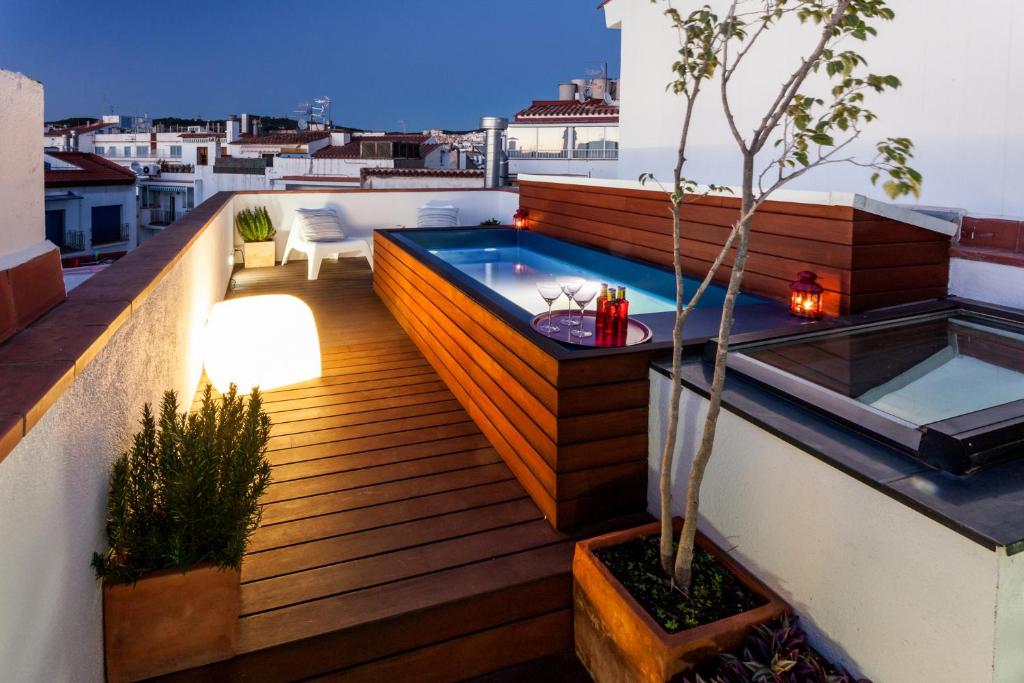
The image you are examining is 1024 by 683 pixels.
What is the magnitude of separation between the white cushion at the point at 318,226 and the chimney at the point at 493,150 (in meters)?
3.17

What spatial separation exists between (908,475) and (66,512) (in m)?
1.91

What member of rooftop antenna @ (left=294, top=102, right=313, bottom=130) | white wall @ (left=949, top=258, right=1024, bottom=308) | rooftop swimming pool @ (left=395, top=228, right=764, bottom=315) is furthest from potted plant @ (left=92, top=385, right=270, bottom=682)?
rooftop antenna @ (left=294, top=102, right=313, bottom=130)

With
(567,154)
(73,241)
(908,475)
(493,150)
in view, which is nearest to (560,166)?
(567,154)

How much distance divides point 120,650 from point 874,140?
16.1 ft

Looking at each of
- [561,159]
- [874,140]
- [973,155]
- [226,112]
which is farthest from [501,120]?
[226,112]

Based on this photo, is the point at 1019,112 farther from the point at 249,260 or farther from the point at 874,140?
the point at 249,260

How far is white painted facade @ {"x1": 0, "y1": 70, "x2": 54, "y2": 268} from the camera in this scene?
1.50m

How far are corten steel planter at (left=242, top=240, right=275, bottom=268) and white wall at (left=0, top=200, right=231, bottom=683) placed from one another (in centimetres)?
498

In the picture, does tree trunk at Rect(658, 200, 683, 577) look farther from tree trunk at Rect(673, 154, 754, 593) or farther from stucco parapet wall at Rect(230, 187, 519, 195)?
stucco parapet wall at Rect(230, 187, 519, 195)

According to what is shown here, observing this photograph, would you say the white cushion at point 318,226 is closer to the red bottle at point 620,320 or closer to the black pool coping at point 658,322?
the black pool coping at point 658,322

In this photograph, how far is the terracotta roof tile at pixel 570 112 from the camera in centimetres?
1780

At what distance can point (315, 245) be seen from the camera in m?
6.64

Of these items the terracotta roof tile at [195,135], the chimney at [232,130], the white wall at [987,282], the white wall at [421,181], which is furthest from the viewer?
the terracotta roof tile at [195,135]

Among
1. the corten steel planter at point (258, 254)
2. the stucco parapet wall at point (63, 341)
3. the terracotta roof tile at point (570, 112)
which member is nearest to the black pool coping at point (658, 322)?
Result: the stucco parapet wall at point (63, 341)
